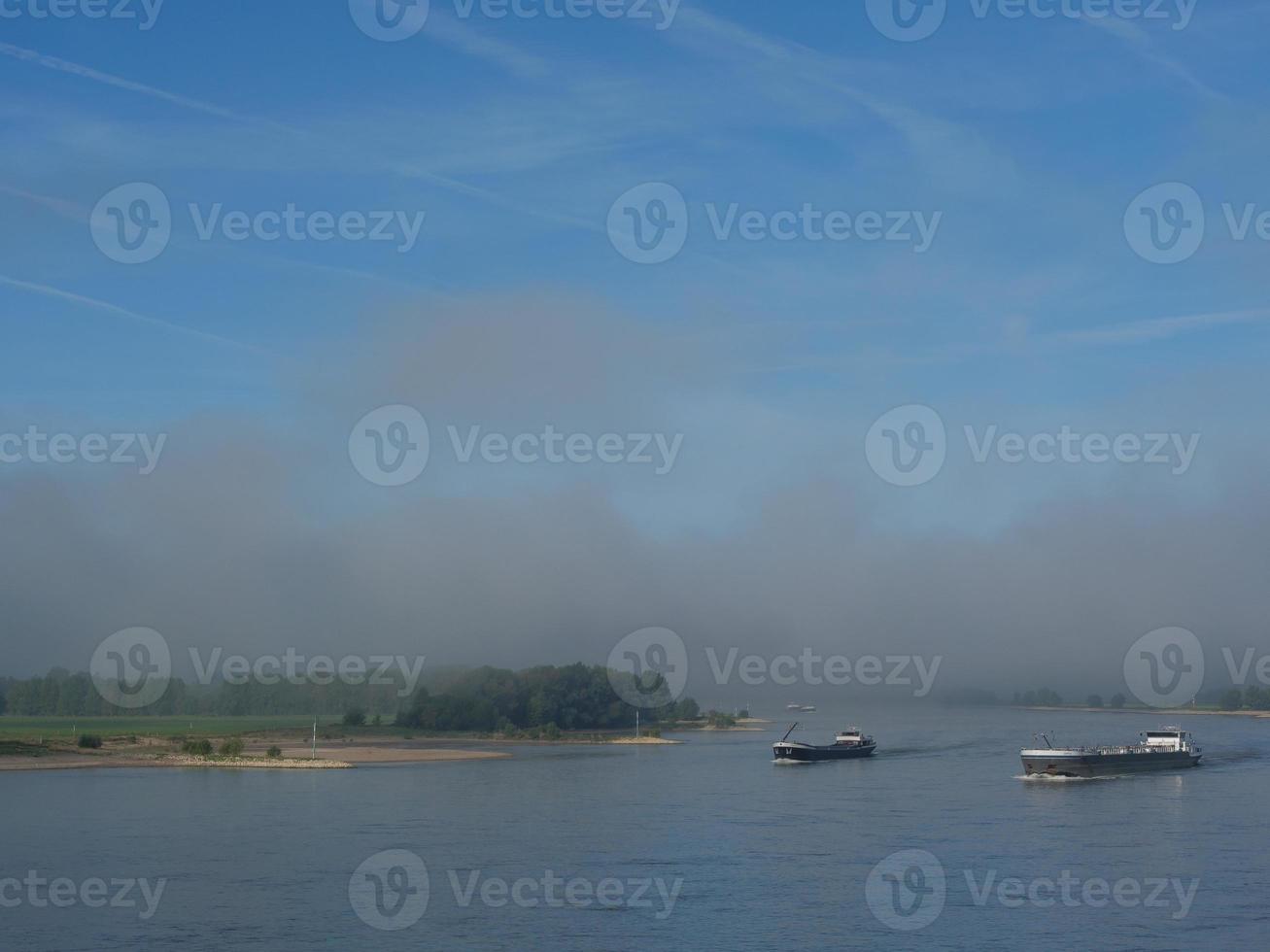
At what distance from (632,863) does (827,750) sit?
5687cm

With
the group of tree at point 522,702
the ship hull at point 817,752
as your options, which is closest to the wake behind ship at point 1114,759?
the ship hull at point 817,752

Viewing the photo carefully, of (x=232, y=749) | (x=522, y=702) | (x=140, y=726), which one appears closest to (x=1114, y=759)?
(x=232, y=749)

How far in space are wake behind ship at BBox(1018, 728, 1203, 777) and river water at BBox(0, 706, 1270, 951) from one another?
240 cm

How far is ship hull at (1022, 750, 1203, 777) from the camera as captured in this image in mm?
78125

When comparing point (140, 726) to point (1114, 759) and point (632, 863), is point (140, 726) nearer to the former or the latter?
point (1114, 759)

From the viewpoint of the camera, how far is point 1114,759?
3305 inches

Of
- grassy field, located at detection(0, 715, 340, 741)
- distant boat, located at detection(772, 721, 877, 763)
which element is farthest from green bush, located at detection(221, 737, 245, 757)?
distant boat, located at detection(772, 721, 877, 763)

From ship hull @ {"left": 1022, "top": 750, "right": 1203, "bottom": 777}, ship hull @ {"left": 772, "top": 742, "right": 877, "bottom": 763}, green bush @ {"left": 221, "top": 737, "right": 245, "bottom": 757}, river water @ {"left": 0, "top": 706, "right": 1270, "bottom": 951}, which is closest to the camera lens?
river water @ {"left": 0, "top": 706, "right": 1270, "bottom": 951}

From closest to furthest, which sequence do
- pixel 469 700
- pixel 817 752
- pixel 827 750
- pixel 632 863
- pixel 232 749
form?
pixel 632 863, pixel 232 749, pixel 817 752, pixel 827 750, pixel 469 700

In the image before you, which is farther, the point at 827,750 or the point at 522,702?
the point at 522,702

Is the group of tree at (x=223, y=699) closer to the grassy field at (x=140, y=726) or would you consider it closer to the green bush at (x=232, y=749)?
the grassy field at (x=140, y=726)

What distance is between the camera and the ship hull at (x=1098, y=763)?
256 ft

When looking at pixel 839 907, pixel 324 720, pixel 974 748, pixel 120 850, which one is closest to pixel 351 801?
pixel 120 850

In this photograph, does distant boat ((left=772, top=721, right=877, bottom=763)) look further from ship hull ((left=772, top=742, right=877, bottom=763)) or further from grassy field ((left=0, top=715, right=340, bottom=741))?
grassy field ((left=0, top=715, right=340, bottom=741))
